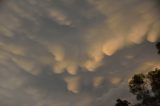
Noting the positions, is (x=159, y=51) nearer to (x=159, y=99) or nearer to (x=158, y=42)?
(x=158, y=42)

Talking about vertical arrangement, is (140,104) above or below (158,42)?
below

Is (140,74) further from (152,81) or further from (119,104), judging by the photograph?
(119,104)

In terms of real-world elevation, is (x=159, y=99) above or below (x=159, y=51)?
below

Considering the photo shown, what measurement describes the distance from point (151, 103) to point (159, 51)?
774 centimetres

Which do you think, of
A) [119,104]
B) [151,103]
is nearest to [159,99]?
[151,103]

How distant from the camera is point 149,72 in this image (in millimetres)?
59500

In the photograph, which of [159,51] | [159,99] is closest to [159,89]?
[159,99]

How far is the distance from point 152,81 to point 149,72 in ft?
4.52

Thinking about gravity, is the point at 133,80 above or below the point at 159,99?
above

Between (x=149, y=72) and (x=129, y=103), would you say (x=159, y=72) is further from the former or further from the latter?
(x=129, y=103)

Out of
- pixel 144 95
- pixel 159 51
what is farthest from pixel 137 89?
pixel 159 51

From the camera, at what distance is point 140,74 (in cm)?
5962

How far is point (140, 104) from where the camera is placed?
59625 millimetres

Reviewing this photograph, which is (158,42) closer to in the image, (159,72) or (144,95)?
(159,72)
